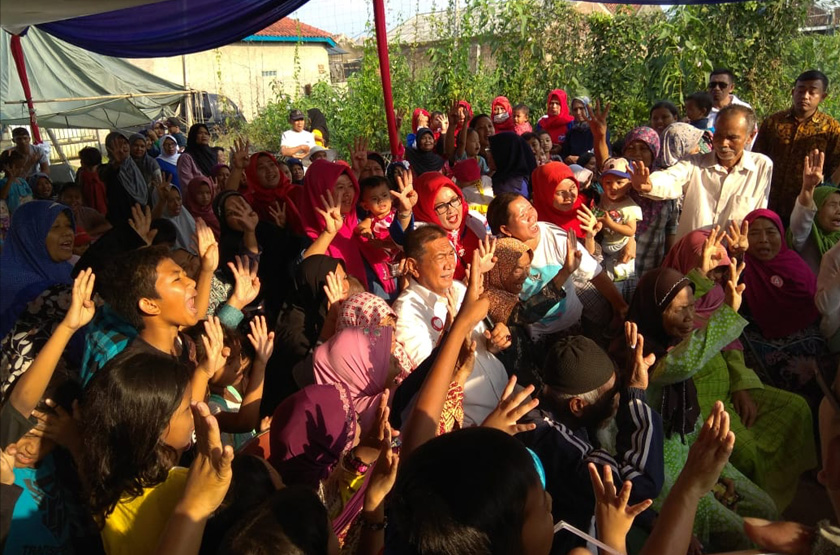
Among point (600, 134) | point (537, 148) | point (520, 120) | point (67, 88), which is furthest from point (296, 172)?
point (67, 88)

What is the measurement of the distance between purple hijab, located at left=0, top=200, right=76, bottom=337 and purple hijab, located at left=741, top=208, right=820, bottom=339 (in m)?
3.48

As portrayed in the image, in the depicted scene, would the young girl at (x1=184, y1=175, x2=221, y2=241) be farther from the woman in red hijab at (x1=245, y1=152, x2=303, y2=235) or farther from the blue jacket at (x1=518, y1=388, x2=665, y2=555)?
the blue jacket at (x1=518, y1=388, x2=665, y2=555)

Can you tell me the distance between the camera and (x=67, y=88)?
1173cm

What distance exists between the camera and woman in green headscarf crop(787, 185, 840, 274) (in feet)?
11.5

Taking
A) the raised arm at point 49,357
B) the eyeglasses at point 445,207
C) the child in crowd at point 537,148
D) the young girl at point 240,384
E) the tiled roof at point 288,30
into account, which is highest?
the tiled roof at point 288,30

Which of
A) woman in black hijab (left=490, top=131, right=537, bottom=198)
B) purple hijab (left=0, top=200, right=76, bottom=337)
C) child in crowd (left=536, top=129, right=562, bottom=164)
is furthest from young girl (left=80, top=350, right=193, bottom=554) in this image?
child in crowd (left=536, top=129, right=562, bottom=164)

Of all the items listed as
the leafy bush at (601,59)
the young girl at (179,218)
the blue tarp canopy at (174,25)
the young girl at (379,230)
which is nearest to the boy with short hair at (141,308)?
the young girl at (379,230)

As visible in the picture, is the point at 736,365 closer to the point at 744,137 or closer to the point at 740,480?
the point at 740,480

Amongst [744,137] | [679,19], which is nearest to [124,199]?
[744,137]

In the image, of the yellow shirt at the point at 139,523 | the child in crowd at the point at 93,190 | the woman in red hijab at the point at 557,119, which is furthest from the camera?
the woman in red hijab at the point at 557,119

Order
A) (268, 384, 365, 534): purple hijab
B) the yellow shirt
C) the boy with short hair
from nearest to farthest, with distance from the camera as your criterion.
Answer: the yellow shirt, (268, 384, 365, 534): purple hijab, the boy with short hair

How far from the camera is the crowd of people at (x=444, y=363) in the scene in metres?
1.47

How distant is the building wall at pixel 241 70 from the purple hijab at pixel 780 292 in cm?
1676

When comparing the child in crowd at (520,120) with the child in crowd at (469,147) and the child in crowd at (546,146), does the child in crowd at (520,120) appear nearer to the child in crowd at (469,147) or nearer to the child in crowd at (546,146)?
the child in crowd at (546,146)
